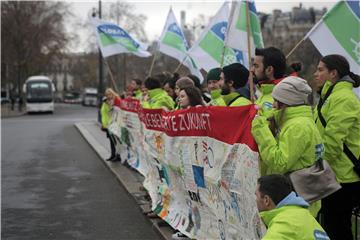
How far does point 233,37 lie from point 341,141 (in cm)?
254

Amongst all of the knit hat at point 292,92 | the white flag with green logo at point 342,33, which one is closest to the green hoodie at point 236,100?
the knit hat at point 292,92

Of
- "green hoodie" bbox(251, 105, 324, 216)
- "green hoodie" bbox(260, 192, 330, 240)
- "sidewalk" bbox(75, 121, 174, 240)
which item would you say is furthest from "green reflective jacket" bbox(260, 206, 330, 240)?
"sidewalk" bbox(75, 121, 174, 240)

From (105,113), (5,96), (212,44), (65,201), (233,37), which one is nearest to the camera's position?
(233,37)

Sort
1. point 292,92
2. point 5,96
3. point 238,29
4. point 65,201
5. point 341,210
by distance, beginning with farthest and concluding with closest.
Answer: point 5,96 → point 65,201 → point 238,29 → point 341,210 → point 292,92

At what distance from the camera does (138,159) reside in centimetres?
1097

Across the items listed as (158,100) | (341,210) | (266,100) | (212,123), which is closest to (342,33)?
(266,100)

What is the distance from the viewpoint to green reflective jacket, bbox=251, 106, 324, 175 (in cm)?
407

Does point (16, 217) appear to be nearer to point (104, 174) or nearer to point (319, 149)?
point (104, 174)

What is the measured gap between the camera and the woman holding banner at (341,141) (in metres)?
4.74

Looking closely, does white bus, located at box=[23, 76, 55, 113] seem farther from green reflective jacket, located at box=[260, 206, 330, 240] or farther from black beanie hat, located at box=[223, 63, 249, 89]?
green reflective jacket, located at box=[260, 206, 330, 240]

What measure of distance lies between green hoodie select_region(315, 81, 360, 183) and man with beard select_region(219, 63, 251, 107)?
35.2 inches

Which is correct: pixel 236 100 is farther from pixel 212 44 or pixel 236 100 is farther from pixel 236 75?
pixel 212 44

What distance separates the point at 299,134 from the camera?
4102 millimetres

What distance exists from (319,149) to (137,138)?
21.4 feet
